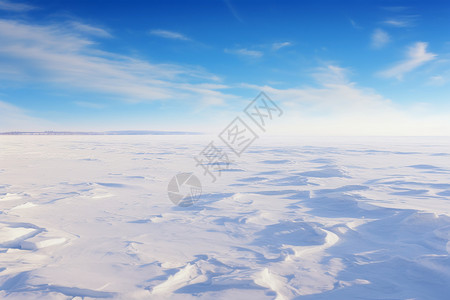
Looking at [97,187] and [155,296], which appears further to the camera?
[97,187]

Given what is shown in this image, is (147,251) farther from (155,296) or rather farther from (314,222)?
(314,222)

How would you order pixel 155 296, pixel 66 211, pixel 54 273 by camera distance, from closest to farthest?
pixel 155 296
pixel 54 273
pixel 66 211

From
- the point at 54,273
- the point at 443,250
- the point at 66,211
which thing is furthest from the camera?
the point at 66,211

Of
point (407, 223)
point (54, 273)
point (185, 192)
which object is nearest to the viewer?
point (54, 273)

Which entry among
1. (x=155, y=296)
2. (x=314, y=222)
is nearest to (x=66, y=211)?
(x=155, y=296)

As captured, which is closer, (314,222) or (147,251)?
(147,251)

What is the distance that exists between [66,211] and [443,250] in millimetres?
5871

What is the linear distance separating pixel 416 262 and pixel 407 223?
1408mm

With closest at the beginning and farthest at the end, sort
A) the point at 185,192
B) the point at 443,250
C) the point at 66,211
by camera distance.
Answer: the point at 443,250, the point at 66,211, the point at 185,192

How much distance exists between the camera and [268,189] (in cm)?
735

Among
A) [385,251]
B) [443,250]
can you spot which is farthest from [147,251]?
[443,250]

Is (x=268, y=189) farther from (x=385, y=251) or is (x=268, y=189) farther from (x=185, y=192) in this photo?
(x=385, y=251)

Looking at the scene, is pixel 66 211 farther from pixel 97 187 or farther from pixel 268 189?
pixel 268 189

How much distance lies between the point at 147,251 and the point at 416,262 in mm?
3088
